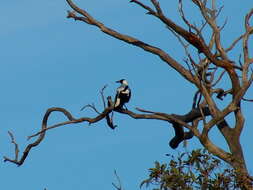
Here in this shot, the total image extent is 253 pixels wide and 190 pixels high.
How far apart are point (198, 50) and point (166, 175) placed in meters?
3.78

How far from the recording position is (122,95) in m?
16.6

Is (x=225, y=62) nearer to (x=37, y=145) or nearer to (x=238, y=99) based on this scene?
(x=238, y=99)

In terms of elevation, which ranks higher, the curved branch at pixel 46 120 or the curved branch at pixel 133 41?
the curved branch at pixel 133 41

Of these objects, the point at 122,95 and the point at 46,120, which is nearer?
the point at 46,120

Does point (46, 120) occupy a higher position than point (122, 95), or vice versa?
point (122, 95)

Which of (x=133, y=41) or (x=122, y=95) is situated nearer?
(x=133, y=41)

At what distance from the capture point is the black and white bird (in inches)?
591

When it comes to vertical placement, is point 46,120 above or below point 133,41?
below

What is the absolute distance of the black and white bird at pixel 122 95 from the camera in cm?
1501

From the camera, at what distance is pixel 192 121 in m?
14.3

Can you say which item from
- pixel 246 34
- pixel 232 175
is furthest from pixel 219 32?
pixel 232 175

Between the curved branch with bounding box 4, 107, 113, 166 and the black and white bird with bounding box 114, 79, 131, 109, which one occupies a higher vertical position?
the black and white bird with bounding box 114, 79, 131, 109

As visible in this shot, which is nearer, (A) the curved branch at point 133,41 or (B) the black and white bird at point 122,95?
(A) the curved branch at point 133,41

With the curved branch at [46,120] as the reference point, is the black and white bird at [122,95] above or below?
above
